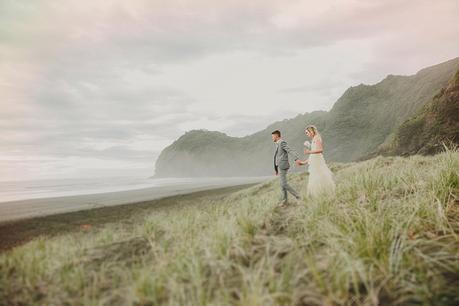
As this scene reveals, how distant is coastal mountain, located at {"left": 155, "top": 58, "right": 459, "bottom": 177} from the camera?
7362 cm

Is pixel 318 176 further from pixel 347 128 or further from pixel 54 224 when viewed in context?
pixel 347 128

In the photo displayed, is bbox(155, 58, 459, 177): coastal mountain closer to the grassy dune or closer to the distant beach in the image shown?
the distant beach

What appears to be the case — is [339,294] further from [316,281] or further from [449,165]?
[449,165]

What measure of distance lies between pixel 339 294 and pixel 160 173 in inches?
7093

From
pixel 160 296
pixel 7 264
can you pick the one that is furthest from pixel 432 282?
pixel 7 264

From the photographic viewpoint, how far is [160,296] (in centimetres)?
373

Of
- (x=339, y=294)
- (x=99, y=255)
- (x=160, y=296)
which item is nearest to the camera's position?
(x=339, y=294)

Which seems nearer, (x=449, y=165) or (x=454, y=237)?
(x=454, y=237)

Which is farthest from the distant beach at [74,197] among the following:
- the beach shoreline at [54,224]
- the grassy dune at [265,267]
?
the grassy dune at [265,267]

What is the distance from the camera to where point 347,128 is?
96.4 meters

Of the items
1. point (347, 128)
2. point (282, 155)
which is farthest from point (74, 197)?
point (347, 128)

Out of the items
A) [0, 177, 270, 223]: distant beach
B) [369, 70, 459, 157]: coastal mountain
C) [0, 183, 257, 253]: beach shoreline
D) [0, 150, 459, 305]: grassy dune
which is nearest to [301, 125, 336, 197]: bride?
[0, 150, 459, 305]: grassy dune

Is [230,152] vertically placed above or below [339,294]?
above

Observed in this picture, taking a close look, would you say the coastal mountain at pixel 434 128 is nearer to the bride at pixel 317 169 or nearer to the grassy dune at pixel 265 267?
the bride at pixel 317 169
